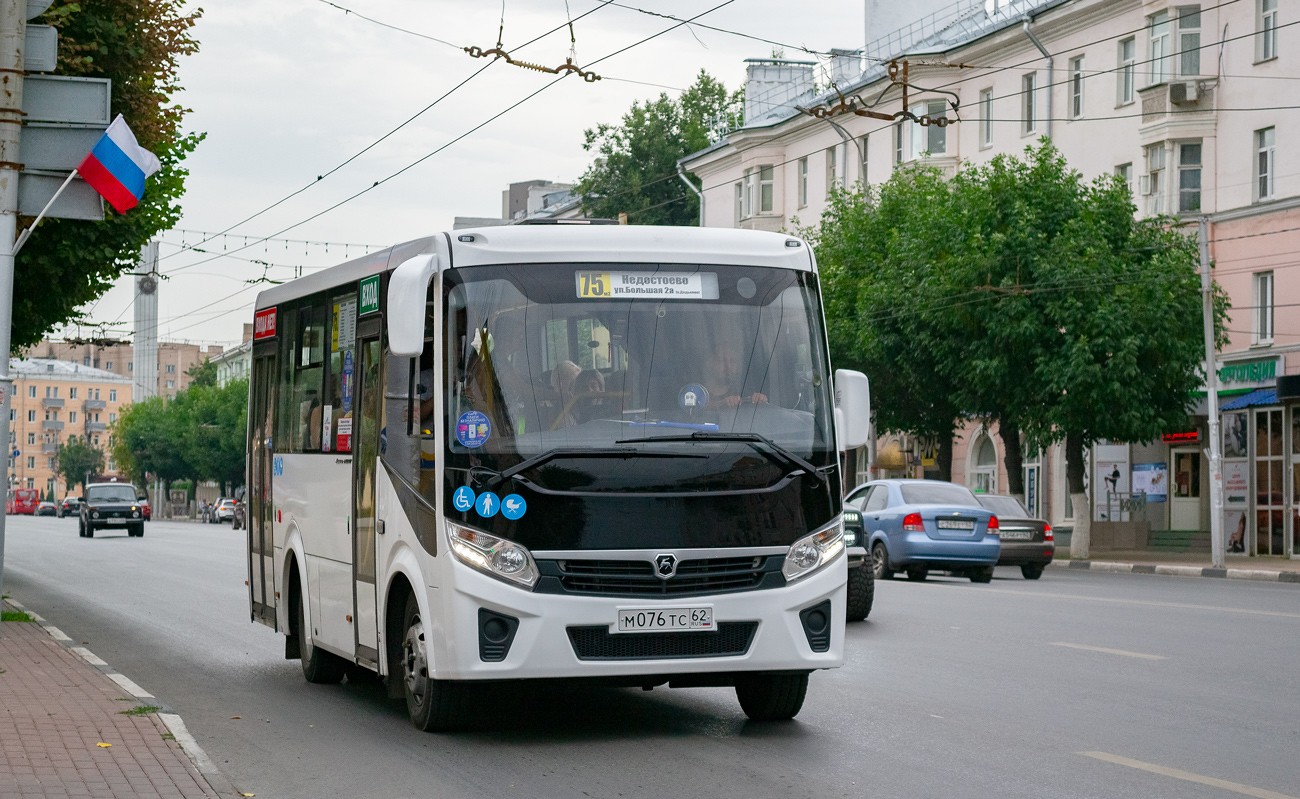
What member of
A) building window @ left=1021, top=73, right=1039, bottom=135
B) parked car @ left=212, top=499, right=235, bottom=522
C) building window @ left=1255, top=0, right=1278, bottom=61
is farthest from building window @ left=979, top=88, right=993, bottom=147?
parked car @ left=212, top=499, right=235, bottom=522

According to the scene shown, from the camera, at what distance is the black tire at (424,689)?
30.7 ft

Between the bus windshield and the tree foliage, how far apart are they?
89.6 ft

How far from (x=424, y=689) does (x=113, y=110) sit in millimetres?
11503

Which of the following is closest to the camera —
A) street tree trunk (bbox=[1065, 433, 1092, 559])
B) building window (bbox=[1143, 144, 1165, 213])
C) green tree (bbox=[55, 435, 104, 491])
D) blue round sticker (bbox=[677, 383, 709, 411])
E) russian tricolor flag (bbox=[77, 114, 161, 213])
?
blue round sticker (bbox=[677, 383, 709, 411])

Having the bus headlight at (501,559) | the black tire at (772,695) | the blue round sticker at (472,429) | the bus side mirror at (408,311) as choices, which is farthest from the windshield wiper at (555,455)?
the black tire at (772,695)

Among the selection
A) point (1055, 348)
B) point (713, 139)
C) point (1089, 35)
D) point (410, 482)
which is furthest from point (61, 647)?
point (713, 139)

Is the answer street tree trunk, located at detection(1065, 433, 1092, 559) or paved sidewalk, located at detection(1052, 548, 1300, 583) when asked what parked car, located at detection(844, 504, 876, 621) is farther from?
street tree trunk, located at detection(1065, 433, 1092, 559)

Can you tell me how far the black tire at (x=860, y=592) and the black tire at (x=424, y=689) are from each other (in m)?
8.06

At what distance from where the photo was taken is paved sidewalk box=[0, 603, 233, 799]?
7801 millimetres

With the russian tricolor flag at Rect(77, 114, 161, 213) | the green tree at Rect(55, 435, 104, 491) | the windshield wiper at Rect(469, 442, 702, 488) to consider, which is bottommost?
the green tree at Rect(55, 435, 104, 491)

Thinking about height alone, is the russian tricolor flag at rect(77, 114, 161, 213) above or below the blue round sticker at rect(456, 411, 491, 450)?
above

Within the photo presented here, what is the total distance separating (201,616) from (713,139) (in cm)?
6429

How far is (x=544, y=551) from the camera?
8.89m

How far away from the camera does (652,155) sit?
3125 inches
